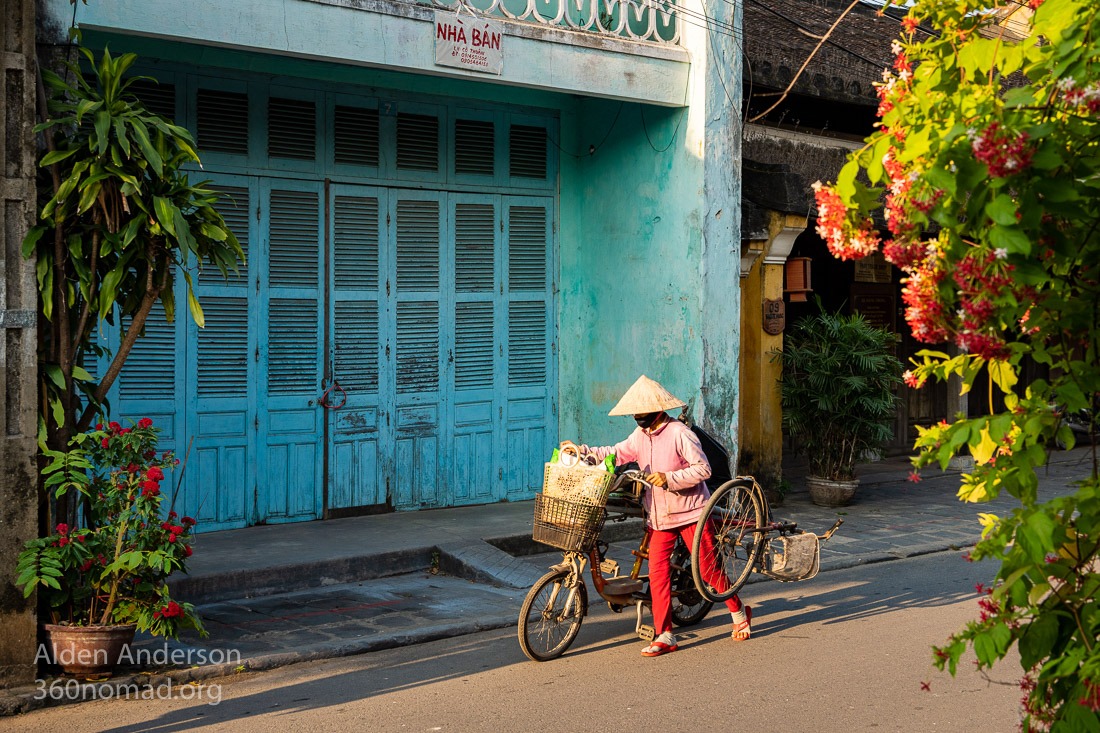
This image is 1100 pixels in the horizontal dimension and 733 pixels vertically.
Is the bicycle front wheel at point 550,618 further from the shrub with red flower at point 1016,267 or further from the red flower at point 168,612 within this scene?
the shrub with red flower at point 1016,267

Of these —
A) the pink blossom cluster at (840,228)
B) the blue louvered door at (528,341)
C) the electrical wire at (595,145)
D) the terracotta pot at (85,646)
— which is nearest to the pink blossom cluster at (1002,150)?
the pink blossom cluster at (840,228)

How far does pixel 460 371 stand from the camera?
1167 cm

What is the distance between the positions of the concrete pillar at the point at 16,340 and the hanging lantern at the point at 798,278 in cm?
904

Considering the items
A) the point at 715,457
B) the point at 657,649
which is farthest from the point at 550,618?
the point at 715,457

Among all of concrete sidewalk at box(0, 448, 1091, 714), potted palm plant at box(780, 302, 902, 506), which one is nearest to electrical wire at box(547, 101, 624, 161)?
potted palm plant at box(780, 302, 902, 506)

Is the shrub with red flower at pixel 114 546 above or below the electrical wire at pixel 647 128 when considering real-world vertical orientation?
below

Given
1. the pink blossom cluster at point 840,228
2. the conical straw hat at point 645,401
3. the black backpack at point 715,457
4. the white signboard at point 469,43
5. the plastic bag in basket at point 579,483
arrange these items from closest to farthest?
the pink blossom cluster at point 840,228
the plastic bag in basket at point 579,483
the conical straw hat at point 645,401
the black backpack at point 715,457
the white signboard at point 469,43

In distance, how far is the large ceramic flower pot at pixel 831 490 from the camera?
13.0m

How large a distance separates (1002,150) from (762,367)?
10499 mm

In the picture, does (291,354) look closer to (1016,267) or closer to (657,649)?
(657,649)

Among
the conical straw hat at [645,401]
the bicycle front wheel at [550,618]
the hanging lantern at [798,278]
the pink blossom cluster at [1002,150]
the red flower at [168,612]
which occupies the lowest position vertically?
the bicycle front wheel at [550,618]

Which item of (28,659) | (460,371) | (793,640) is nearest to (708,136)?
(460,371)

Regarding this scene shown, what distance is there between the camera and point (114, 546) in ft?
20.9

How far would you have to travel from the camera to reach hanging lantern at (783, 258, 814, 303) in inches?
516
